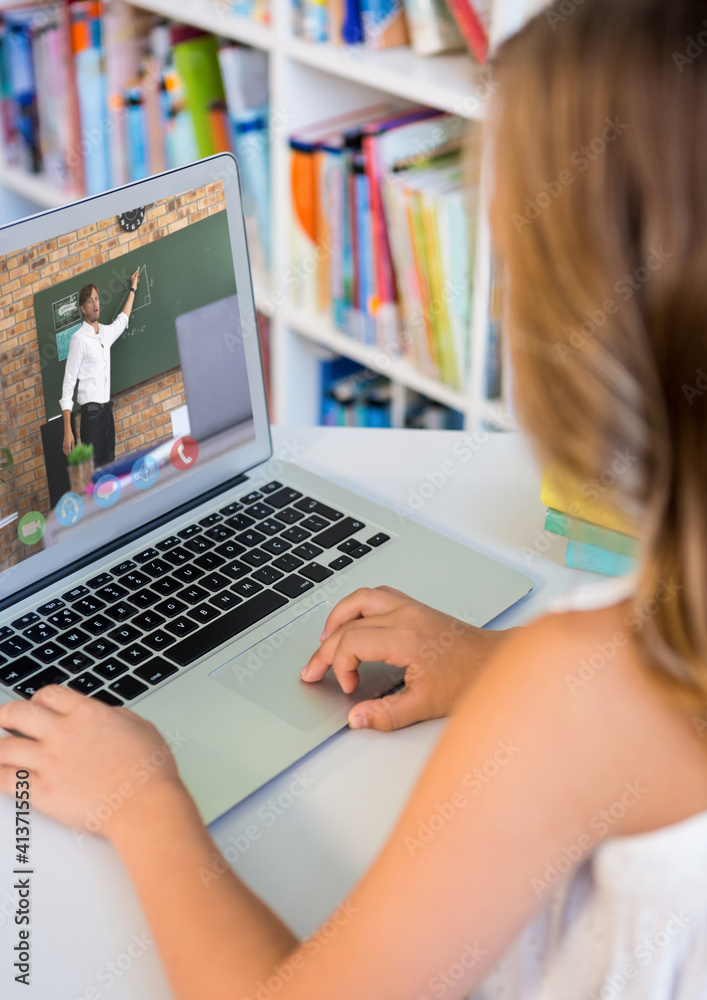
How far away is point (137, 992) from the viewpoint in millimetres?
565

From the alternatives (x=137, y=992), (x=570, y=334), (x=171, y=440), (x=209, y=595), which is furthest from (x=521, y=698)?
(x=171, y=440)

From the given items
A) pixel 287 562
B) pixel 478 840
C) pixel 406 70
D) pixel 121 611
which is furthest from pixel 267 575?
pixel 406 70

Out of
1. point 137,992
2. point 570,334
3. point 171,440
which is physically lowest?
point 137,992

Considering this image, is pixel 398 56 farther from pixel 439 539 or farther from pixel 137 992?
pixel 137 992

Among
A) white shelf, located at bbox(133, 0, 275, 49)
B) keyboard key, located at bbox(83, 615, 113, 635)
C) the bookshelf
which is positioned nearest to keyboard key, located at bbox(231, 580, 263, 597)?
keyboard key, located at bbox(83, 615, 113, 635)

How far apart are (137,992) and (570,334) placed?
0.43 m

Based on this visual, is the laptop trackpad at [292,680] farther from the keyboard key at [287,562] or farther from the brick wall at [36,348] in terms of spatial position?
the brick wall at [36,348]

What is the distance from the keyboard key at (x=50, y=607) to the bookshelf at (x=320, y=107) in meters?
0.91

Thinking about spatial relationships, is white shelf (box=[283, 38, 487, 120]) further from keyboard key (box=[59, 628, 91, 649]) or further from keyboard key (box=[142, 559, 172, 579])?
keyboard key (box=[59, 628, 91, 649])

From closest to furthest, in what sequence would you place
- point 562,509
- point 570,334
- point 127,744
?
1. point 570,334
2. point 127,744
3. point 562,509

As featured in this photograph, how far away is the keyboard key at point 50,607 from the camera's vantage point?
2.64 feet

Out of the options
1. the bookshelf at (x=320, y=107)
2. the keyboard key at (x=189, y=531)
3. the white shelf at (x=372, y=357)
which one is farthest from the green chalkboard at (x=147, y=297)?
the white shelf at (x=372, y=357)

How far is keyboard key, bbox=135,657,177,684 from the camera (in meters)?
0.75

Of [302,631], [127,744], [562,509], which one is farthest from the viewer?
[562,509]
